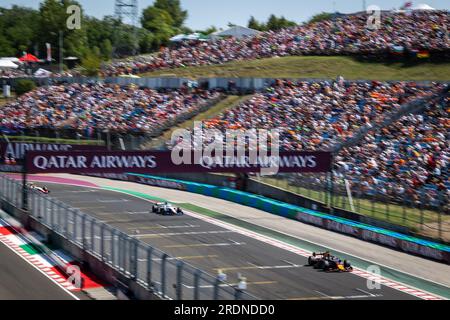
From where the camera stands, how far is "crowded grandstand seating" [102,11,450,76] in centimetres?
5847

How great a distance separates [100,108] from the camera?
60.6 metres

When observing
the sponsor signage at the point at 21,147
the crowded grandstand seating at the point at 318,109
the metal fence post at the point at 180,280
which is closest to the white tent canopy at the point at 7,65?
the sponsor signage at the point at 21,147

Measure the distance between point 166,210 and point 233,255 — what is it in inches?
365

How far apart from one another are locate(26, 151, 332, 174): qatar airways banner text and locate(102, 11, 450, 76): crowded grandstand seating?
24197 millimetres

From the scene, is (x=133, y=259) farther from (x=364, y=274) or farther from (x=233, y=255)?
(x=364, y=274)

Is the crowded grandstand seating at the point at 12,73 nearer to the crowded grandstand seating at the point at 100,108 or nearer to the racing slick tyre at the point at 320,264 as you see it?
the crowded grandstand seating at the point at 100,108

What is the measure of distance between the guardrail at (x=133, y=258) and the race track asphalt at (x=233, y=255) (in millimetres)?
2508

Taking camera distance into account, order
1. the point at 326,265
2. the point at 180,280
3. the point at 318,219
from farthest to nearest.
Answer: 1. the point at 318,219
2. the point at 326,265
3. the point at 180,280

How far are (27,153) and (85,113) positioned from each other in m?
28.0

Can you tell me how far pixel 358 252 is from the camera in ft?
99.3

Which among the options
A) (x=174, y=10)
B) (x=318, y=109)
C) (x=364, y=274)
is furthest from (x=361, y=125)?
(x=174, y=10)

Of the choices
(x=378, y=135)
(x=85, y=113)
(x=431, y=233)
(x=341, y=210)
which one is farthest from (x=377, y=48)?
(x=431, y=233)

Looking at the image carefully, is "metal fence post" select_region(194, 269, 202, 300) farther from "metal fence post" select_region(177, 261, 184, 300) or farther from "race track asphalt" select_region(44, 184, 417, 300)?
"race track asphalt" select_region(44, 184, 417, 300)

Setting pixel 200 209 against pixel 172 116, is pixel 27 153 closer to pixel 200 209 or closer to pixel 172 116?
pixel 200 209
